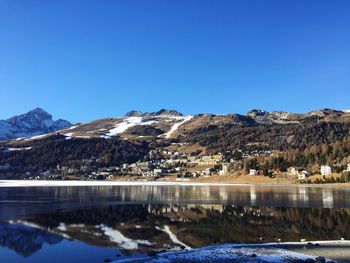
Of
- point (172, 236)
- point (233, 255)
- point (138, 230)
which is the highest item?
point (138, 230)

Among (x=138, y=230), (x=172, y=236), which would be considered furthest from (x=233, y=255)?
(x=138, y=230)

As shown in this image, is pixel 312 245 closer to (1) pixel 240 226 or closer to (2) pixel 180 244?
(2) pixel 180 244

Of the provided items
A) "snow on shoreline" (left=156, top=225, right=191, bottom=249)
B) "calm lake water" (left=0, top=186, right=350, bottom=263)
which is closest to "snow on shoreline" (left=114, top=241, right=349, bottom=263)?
"calm lake water" (left=0, top=186, right=350, bottom=263)

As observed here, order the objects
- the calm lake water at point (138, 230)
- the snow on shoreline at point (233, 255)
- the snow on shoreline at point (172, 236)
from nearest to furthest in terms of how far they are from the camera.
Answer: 1. the snow on shoreline at point (233, 255)
2. the calm lake water at point (138, 230)
3. the snow on shoreline at point (172, 236)

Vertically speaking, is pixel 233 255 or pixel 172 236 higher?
pixel 172 236

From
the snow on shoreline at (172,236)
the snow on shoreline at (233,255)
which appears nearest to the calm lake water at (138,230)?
the snow on shoreline at (172,236)

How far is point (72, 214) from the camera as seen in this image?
6494 cm

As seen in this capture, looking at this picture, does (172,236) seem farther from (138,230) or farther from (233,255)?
(233,255)

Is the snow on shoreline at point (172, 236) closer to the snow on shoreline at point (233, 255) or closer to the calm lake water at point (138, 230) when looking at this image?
the calm lake water at point (138, 230)

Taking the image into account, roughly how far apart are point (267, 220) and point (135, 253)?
26395mm

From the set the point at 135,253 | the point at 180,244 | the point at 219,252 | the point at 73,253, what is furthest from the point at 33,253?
the point at 219,252

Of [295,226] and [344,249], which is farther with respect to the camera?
[295,226]

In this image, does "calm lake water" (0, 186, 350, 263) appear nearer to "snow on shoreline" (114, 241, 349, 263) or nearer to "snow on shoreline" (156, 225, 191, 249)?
"snow on shoreline" (156, 225, 191, 249)

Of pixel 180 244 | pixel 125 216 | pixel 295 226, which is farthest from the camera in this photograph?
pixel 125 216
